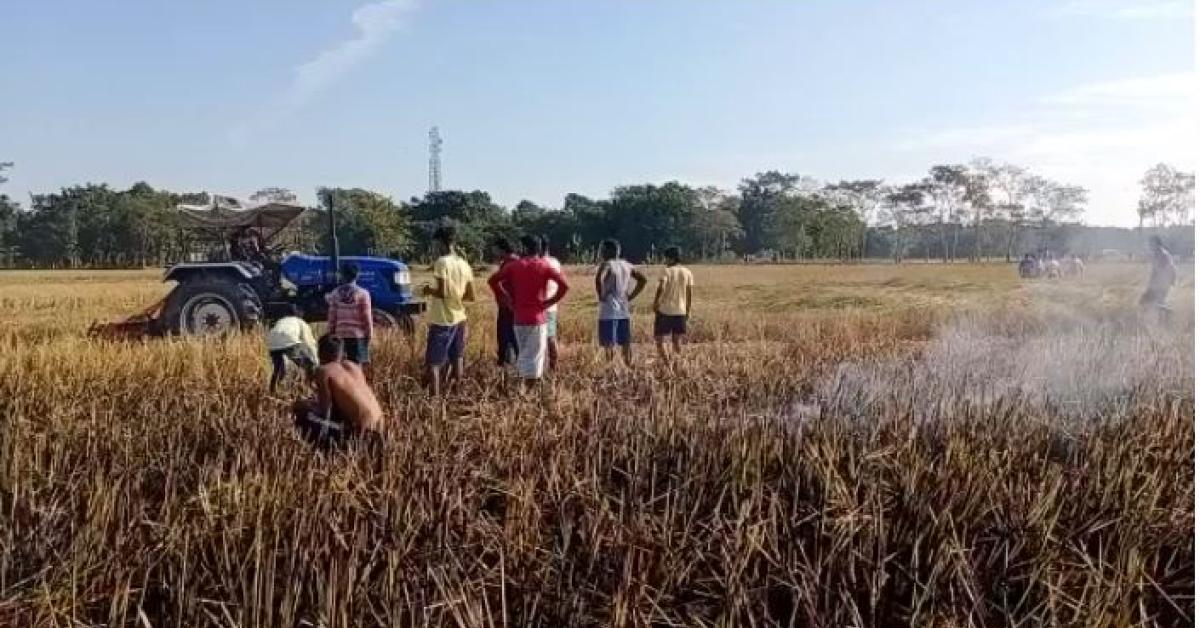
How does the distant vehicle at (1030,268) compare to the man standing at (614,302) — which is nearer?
the man standing at (614,302)

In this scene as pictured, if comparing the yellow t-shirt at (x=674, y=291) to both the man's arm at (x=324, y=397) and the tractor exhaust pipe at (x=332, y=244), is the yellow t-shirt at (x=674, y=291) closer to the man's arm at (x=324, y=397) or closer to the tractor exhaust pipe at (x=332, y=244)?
the tractor exhaust pipe at (x=332, y=244)

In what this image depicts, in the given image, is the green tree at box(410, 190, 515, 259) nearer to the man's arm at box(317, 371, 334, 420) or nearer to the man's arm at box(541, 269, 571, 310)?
the man's arm at box(541, 269, 571, 310)

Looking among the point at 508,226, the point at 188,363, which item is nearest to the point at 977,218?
the point at 508,226

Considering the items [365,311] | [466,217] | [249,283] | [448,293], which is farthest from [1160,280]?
[466,217]

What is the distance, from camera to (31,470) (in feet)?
13.9

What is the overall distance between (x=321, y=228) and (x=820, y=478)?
3629 centimetres

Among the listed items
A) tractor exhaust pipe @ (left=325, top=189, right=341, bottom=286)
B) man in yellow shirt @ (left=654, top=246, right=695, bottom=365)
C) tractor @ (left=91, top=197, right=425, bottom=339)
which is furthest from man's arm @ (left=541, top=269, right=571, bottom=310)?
tractor exhaust pipe @ (left=325, top=189, right=341, bottom=286)

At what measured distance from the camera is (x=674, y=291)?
9.10 metres

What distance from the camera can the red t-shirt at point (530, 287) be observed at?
734cm

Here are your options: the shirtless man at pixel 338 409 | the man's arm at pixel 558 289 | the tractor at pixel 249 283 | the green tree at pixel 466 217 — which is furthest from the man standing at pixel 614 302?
the green tree at pixel 466 217

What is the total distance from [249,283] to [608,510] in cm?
812

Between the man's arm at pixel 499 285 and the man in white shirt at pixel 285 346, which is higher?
the man's arm at pixel 499 285

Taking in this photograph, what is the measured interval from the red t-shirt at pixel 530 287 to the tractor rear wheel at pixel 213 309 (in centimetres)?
419

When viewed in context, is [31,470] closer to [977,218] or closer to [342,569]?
[342,569]
